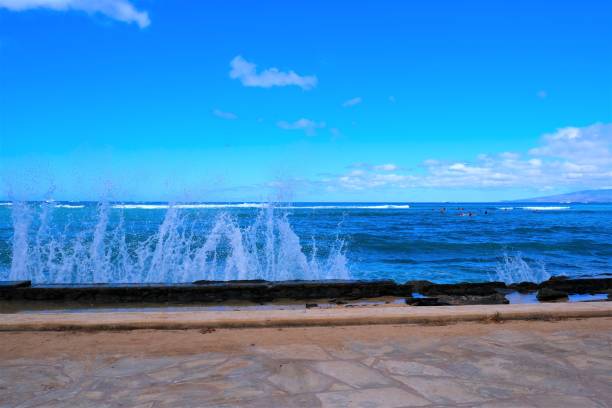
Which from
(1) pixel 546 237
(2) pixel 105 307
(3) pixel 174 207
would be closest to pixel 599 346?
(2) pixel 105 307

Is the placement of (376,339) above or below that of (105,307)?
above

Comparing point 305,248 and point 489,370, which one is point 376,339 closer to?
point 489,370

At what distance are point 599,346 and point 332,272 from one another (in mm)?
8707

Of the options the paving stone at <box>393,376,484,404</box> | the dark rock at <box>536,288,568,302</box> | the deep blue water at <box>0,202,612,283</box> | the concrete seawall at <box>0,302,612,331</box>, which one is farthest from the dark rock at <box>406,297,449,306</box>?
the deep blue water at <box>0,202,612,283</box>

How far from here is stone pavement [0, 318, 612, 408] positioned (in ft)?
9.43

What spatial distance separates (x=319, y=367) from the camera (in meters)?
3.42

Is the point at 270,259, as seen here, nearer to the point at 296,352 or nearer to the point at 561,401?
the point at 296,352

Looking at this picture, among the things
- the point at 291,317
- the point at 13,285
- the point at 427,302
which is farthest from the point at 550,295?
the point at 13,285

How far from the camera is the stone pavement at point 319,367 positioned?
9.43 feet

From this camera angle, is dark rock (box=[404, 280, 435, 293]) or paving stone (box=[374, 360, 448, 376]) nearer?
paving stone (box=[374, 360, 448, 376])

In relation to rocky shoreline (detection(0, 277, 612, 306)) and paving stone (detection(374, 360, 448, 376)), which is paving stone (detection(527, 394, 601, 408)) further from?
rocky shoreline (detection(0, 277, 612, 306))

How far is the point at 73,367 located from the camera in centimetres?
345

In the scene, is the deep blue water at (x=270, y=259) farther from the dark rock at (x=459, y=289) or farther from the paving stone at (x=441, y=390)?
the paving stone at (x=441, y=390)

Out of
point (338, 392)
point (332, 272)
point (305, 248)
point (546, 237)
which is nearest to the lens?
point (338, 392)
